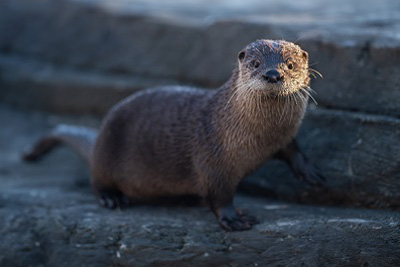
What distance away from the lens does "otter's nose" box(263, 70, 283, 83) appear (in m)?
2.51

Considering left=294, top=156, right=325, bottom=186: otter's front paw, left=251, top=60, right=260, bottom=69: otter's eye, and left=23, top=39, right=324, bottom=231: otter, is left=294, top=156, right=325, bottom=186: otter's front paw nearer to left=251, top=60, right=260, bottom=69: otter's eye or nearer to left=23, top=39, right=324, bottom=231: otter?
left=23, top=39, right=324, bottom=231: otter

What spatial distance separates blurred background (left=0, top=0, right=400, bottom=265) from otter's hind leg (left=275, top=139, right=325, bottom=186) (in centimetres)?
8

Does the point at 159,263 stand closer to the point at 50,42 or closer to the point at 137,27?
the point at 137,27

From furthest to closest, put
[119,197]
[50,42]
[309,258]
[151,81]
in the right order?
[50,42]
[151,81]
[119,197]
[309,258]

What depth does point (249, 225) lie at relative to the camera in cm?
279

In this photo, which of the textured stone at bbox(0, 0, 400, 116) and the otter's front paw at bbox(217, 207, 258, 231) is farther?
the textured stone at bbox(0, 0, 400, 116)

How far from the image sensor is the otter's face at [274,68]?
2.54 m

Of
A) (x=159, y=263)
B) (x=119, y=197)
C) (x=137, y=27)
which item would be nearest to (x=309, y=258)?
(x=159, y=263)

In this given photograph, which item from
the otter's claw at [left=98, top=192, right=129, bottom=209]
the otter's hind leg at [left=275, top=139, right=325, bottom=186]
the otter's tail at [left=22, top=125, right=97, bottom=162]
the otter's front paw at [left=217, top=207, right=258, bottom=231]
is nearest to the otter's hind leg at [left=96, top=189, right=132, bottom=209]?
the otter's claw at [left=98, top=192, right=129, bottom=209]

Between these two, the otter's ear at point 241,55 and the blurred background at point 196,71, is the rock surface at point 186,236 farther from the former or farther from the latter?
the otter's ear at point 241,55

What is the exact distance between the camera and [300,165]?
3.06 m

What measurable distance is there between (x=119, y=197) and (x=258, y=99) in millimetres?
1002

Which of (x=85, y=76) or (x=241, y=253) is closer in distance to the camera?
(x=241, y=253)

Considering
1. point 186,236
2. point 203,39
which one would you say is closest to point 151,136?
point 186,236
